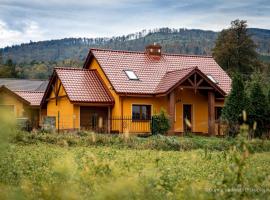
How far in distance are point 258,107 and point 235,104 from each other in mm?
1310

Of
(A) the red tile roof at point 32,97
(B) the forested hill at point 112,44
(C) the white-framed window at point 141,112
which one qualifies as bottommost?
(C) the white-framed window at point 141,112

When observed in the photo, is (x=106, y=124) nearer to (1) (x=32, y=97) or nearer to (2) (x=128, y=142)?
(2) (x=128, y=142)

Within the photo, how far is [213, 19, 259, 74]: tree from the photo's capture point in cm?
5538

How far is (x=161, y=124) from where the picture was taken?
1073 inches

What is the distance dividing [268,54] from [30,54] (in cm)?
7278

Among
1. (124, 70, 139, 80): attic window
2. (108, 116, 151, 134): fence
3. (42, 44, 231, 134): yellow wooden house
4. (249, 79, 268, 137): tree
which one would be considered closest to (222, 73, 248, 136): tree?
(249, 79, 268, 137): tree

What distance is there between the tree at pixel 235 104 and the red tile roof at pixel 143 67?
5158 millimetres

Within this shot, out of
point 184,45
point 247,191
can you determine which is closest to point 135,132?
point 247,191

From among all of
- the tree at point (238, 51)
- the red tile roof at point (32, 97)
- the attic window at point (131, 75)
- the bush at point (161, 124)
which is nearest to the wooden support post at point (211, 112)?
the bush at point (161, 124)

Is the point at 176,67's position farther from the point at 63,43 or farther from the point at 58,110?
the point at 63,43

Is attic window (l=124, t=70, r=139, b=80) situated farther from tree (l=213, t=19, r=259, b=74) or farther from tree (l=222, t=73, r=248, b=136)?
tree (l=213, t=19, r=259, b=74)

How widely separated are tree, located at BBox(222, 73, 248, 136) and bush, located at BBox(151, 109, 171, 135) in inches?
110

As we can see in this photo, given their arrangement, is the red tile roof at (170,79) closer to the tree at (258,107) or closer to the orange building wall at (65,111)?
the tree at (258,107)

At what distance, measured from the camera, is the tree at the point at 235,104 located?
26609mm
